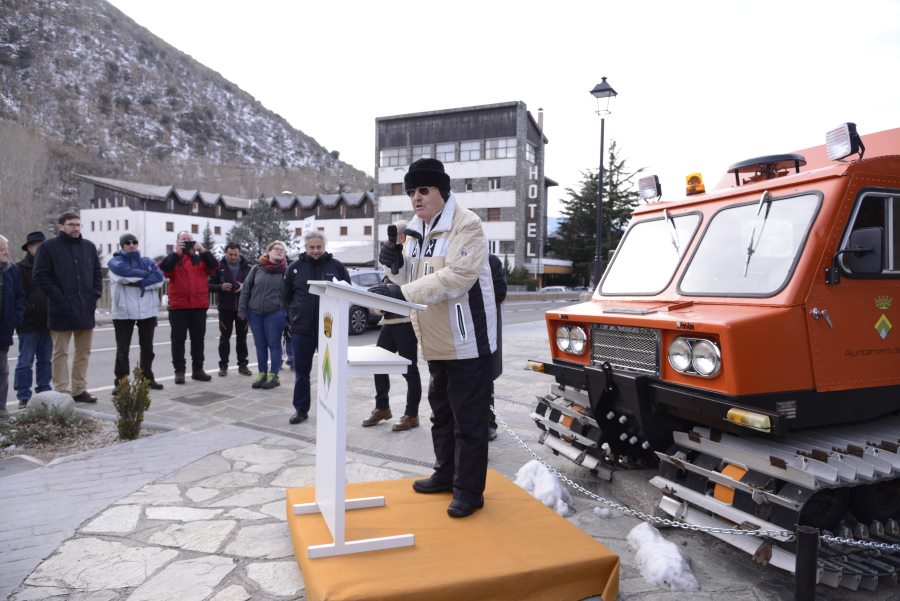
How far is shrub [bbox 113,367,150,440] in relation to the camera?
19.4ft

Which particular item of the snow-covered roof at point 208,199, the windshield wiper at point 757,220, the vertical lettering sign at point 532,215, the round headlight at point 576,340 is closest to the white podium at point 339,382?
the round headlight at point 576,340

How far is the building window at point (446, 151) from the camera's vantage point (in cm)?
5550

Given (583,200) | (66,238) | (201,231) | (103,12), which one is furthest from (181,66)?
(66,238)

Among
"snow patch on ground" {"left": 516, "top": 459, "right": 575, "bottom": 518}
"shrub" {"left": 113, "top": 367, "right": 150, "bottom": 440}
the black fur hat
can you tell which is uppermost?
the black fur hat

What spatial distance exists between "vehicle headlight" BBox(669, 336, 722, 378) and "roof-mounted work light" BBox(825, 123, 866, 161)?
1.53 metres

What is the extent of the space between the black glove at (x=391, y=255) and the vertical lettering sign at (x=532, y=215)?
50.4m

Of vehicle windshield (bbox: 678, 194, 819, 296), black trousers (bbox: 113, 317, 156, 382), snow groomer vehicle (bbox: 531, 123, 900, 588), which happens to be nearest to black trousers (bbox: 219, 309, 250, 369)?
black trousers (bbox: 113, 317, 156, 382)

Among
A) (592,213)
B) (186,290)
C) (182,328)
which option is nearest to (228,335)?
(182,328)

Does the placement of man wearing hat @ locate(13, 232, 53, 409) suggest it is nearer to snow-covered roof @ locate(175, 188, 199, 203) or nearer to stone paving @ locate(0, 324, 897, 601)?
stone paving @ locate(0, 324, 897, 601)

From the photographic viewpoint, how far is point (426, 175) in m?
3.91

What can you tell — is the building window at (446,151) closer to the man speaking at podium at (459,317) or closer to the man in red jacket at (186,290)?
the man in red jacket at (186,290)

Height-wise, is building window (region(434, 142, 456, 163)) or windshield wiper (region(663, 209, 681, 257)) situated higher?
building window (region(434, 142, 456, 163))

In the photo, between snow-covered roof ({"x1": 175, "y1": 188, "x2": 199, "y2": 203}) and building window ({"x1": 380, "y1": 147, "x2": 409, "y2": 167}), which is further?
snow-covered roof ({"x1": 175, "y1": 188, "x2": 199, "y2": 203})

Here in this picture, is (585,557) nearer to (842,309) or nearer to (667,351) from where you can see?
(667,351)
